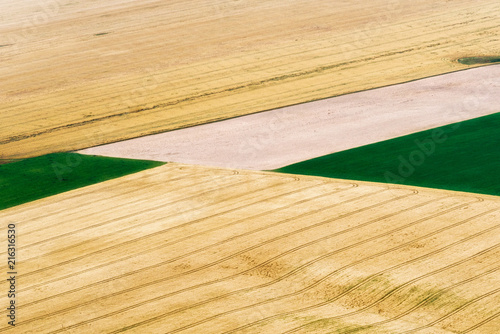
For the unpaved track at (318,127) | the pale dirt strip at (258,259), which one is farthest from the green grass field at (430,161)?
the pale dirt strip at (258,259)

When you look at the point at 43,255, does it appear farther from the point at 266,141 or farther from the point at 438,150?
the point at 438,150

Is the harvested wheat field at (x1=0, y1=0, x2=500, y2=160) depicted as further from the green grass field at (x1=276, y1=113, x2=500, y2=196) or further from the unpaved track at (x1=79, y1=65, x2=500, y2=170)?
the green grass field at (x1=276, y1=113, x2=500, y2=196)

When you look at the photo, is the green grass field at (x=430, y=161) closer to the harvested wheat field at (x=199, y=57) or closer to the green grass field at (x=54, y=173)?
the green grass field at (x=54, y=173)

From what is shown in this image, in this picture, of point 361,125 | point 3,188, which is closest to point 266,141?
point 361,125

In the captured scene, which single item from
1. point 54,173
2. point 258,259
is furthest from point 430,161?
point 54,173

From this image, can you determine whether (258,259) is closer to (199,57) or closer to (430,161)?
(430,161)

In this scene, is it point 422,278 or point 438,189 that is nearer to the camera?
point 422,278

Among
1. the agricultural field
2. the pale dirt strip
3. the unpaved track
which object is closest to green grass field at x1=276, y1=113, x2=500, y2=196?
the agricultural field
